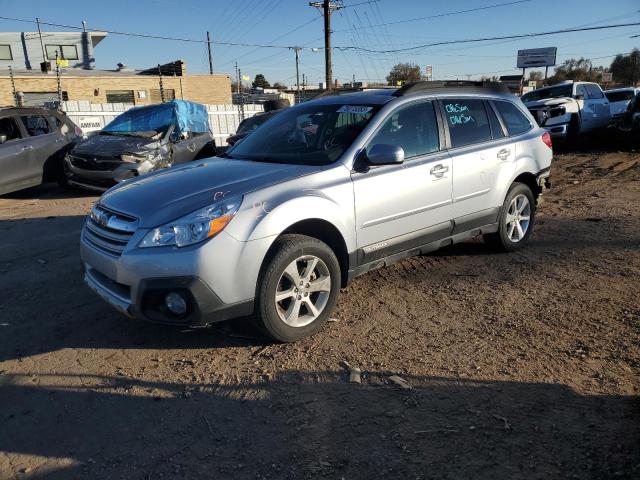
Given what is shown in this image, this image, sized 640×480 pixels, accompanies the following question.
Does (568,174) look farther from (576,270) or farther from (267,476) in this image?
(267,476)

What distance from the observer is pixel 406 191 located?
428 cm

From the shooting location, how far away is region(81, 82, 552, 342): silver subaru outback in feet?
10.7

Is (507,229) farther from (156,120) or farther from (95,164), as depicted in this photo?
(156,120)

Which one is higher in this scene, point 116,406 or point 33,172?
point 33,172

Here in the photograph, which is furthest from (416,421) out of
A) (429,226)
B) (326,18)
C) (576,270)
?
(326,18)

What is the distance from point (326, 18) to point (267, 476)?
28442 millimetres

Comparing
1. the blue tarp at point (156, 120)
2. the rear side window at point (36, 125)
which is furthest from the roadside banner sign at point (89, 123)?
the blue tarp at point (156, 120)

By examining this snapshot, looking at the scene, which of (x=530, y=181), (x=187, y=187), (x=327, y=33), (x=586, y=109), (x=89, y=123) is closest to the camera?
(x=187, y=187)

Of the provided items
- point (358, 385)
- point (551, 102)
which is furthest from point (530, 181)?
point (551, 102)

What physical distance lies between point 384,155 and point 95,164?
695 cm

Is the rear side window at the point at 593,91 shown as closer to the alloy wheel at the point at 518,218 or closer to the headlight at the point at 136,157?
the alloy wheel at the point at 518,218

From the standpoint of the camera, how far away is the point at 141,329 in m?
3.99

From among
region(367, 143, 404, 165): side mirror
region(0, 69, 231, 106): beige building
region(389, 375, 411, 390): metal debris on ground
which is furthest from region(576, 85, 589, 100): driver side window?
region(0, 69, 231, 106): beige building

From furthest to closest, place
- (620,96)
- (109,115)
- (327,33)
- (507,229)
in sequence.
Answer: (327,33) → (620,96) → (109,115) → (507,229)
